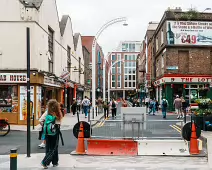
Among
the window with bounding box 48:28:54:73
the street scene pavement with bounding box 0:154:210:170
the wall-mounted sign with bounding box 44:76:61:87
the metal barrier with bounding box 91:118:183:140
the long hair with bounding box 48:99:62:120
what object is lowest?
the street scene pavement with bounding box 0:154:210:170

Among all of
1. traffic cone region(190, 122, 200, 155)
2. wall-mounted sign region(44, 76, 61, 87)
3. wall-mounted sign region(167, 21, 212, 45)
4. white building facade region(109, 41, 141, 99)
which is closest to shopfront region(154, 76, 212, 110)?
wall-mounted sign region(167, 21, 212, 45)

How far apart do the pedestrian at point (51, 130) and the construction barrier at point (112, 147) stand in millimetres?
2070

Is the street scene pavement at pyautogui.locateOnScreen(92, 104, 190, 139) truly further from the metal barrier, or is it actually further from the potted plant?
the potted plant

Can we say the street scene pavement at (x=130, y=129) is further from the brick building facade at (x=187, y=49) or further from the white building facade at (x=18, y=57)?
the brick building facade at (x=187, y=49)

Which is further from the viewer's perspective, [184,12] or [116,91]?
[116,91]

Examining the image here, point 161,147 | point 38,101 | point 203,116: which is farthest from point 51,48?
point 161,147

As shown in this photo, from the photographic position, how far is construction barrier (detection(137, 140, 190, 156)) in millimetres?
10427

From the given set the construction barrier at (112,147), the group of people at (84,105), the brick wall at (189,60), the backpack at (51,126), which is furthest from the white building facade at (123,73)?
the backpack at (51,126)

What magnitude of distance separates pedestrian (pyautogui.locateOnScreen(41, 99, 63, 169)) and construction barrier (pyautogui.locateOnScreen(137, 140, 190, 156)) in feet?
9.63

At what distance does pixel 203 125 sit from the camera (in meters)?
14.7

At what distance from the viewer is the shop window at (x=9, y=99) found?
20734 millimetres

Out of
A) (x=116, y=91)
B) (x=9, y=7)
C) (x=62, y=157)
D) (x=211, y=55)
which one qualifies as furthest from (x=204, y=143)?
(x=116, y=91)

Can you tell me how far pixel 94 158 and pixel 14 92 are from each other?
12.2 m

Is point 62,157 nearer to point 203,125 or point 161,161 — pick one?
point 161,161
